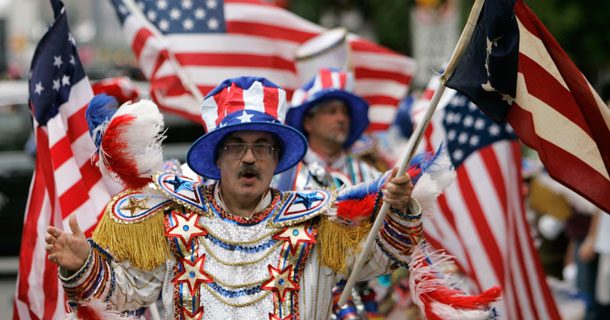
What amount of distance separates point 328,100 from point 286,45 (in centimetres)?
140

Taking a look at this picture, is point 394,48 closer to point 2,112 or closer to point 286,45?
point 2,112

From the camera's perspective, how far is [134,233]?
371 cm

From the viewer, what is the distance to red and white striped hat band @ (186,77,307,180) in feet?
12.4

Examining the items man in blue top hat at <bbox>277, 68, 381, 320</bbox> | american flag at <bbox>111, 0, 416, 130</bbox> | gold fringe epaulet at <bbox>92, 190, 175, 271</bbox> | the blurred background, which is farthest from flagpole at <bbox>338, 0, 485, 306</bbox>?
american flag at <bbox>111, 0, 416, 130</bbox>

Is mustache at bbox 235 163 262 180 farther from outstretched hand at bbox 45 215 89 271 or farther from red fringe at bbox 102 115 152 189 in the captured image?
outstretched hand at bbox 45 215 89 271

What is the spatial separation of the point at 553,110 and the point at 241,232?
1397 mm

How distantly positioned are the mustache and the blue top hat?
246cm

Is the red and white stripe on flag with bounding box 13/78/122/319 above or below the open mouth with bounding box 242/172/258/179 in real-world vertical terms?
below

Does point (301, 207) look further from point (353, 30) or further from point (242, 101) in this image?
point (353, 30)

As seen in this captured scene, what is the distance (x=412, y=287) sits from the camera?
12.6ft

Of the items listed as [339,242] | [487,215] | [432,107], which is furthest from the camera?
[487,215]

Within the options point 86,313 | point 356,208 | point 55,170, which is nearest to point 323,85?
point 55,170

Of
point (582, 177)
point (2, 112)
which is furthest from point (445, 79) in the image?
point (2, 112)

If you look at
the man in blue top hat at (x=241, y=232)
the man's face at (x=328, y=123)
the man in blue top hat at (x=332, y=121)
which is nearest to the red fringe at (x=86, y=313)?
the man in blue top hat at (x=241, y=232)
